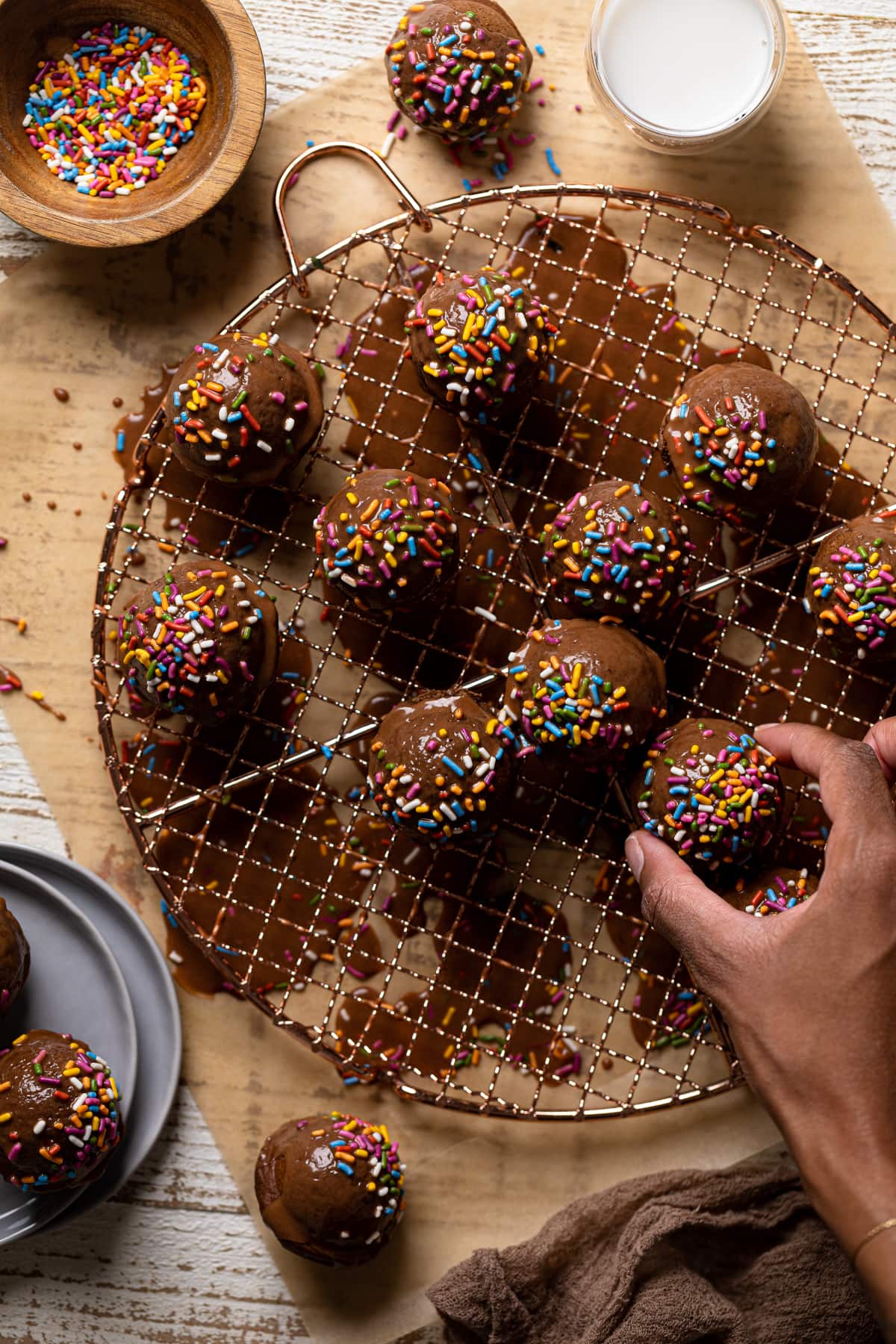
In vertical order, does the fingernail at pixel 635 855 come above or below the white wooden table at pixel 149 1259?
above

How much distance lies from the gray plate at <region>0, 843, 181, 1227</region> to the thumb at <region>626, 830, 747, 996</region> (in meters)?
1.20

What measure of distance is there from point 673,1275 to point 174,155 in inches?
117

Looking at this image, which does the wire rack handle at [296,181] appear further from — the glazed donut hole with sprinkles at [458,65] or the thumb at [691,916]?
the thumb at [691,916]

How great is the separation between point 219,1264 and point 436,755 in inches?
57.3

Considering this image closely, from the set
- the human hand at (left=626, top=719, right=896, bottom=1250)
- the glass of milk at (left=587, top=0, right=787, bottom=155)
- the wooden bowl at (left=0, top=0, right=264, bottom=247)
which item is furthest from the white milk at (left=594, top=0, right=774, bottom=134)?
the human hand at (left=626, top=719, right=896, bottom=1250)

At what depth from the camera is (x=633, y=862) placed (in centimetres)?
254

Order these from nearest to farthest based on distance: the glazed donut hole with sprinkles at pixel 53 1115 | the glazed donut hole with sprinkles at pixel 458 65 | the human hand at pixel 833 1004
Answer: the human hand at pixel 833 1004 < the glazed donut hole with sprinkles at pixel 53 1115 < the glazed donut hole with sprinkles at pixel 458 65

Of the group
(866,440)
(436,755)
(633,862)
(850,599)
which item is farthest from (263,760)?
(866,440)

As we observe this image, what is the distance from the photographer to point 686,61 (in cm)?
282

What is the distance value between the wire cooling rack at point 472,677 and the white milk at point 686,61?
242 mm

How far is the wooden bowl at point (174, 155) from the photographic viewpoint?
2.65m

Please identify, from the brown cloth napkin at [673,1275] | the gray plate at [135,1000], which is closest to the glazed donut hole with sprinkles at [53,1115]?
the gray plate at [135,1000]

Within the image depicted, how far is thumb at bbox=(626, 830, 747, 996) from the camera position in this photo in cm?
227

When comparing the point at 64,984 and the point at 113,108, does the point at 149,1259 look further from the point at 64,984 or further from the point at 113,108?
the point at 113,108
